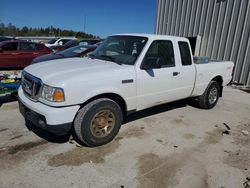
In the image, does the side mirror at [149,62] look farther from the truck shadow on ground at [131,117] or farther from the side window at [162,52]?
the truck shadow on ground at [131,117]

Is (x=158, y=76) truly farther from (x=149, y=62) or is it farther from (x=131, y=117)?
A: (x=131, y=117)

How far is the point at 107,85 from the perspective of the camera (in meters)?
3.70

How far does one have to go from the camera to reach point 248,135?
480 cm

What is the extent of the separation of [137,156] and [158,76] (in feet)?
5.27

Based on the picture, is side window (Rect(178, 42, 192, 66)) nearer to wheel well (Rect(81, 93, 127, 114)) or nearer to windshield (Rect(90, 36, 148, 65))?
windshield (Rect(90, 36, 148, 65))

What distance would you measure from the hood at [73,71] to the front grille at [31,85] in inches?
2.8

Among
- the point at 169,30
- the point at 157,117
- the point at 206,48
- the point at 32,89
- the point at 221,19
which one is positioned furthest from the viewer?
the point at 169,30

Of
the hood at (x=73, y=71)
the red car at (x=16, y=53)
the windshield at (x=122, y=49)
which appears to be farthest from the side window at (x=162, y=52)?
the red car at (x=16, y=53)

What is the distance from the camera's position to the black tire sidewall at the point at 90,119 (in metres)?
3.59

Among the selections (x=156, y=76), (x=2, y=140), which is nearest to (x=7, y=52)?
(x=2, y=140)

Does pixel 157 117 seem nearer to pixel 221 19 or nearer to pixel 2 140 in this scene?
pixel 2 140

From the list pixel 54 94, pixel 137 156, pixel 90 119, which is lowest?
pixel 137 156

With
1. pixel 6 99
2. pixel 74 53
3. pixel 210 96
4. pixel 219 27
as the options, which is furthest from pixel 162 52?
pixel 219 27

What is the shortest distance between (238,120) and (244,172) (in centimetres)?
257
